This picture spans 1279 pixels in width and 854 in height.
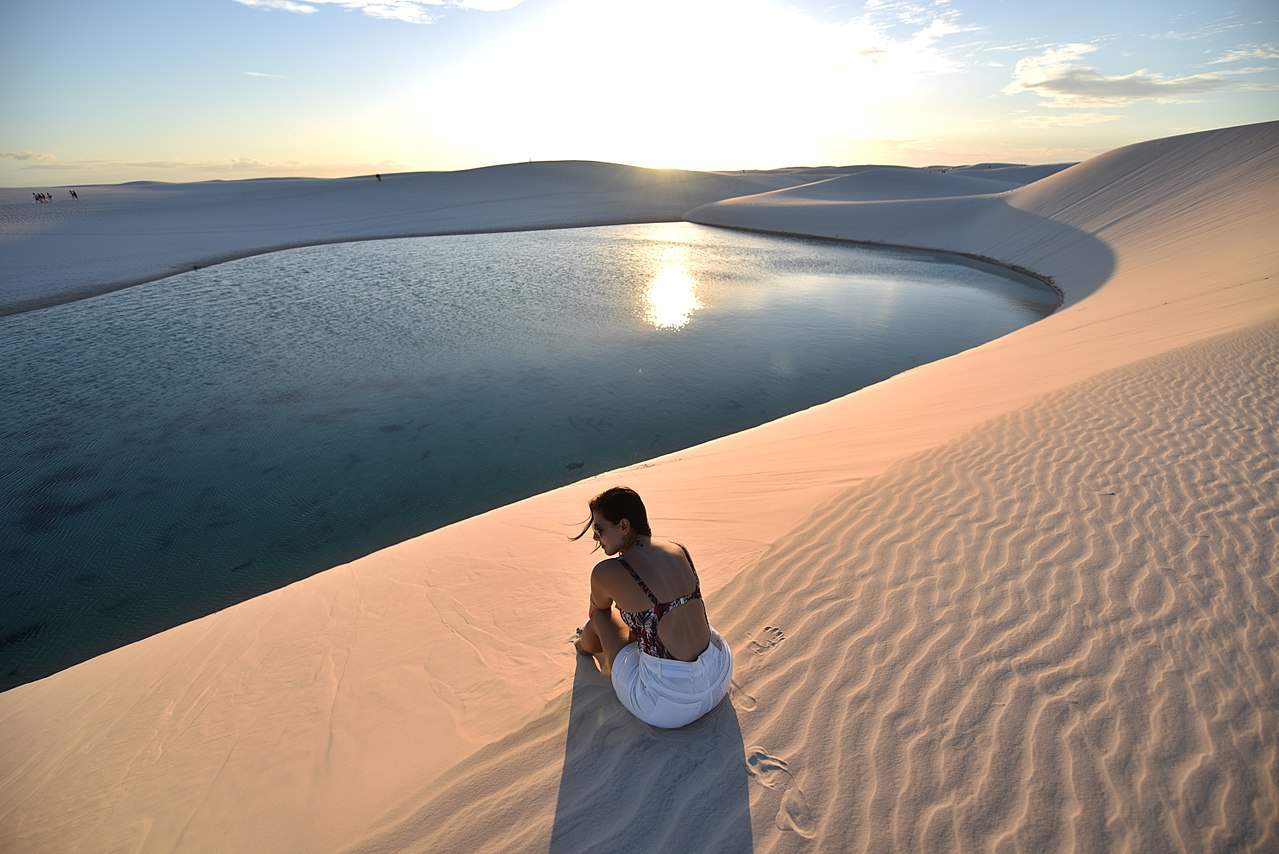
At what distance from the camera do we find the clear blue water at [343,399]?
6.48 metres

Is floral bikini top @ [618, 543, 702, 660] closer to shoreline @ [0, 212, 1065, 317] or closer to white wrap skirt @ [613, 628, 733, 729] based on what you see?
white wrap skirt @ [613, 628, 733, 729]

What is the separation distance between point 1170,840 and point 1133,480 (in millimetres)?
3479

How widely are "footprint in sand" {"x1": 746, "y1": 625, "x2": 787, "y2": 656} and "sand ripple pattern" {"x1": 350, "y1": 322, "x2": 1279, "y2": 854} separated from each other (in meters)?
0.02

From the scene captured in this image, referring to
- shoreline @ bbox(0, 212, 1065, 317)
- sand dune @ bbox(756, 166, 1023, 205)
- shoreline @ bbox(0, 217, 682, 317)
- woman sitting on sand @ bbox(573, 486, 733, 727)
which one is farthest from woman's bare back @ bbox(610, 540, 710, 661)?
sand dune @ bbox(756, 166, 1023, 205)

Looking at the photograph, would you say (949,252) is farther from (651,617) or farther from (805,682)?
(651,617)

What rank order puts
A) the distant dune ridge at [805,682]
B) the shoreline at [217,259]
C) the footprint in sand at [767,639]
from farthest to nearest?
1. the shoreline at [217,259]
2. the footprint in sand at [767,639]
3. the distant dune ridge at [805,682]

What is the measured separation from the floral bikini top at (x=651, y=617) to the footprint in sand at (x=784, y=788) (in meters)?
0.63

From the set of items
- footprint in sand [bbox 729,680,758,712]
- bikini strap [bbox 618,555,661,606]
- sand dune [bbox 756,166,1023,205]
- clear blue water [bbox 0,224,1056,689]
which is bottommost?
clear blue water [bbox 0,224,1056,689]

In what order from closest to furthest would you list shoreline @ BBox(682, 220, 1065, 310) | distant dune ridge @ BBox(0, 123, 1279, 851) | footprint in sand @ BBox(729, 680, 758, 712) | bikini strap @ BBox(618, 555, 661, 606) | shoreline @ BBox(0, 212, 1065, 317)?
distant dune ridge @ BBox(0, 123, 1279, 851) → bikini strap @ BBox(618, 555, 661, 606) → footprint in sand @ BBox(729, 680, 758, 712) → shoreline @ BBox(0, 212, 1065, 317) → shoreline @ BBox(682, 220, 1065, 310)

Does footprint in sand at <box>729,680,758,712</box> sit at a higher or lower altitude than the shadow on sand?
higher

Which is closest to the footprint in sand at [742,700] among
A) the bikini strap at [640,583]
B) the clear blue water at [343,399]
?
the bikini strap at [640,583]

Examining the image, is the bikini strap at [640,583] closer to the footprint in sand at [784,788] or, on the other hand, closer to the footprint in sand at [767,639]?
the footprint in sand at [784,788]

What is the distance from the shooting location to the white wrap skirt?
8.78 ft

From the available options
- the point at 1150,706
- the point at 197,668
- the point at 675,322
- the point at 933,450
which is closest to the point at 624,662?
the point at 1150,706
